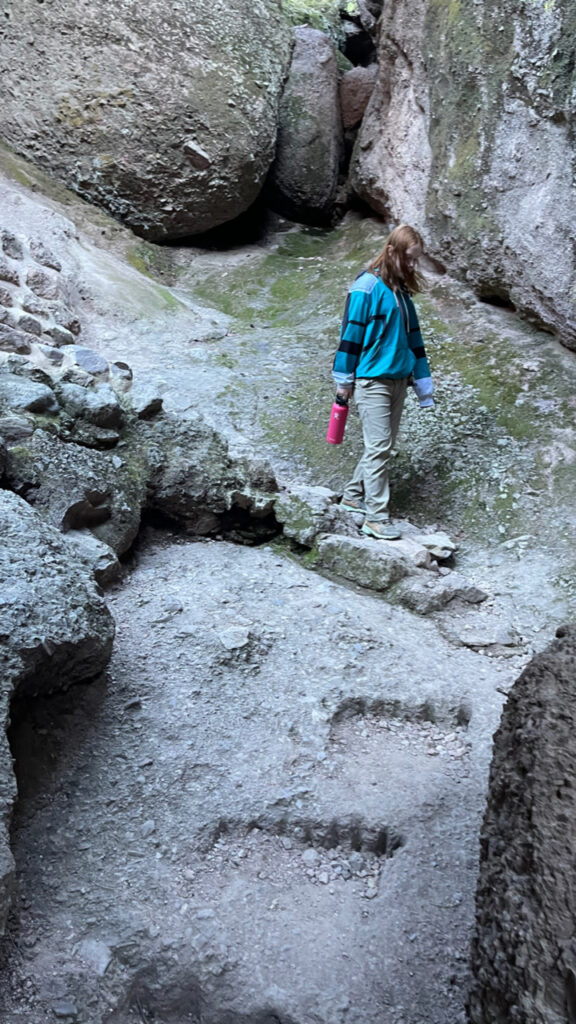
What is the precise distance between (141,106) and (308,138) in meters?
2.02

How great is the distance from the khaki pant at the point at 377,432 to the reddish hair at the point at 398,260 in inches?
23.4

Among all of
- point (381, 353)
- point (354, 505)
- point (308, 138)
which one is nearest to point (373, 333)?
point (381, 353)

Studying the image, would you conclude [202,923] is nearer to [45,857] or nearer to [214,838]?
[214,838]

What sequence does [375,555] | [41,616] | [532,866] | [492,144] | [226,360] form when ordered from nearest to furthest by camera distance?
1. [532,866]
2. [41,616]
3. [375,555]
4. [492,144]
5. [226,360]

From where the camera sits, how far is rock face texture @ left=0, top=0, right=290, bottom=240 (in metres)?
7.35

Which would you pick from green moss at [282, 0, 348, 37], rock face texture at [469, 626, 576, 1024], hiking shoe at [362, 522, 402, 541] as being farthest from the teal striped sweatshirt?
green moss at [282, 0, 348, 37]

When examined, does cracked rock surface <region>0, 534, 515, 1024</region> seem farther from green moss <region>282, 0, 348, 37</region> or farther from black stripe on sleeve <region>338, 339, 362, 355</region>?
green moss <region>282, 0, 348, 37</region>

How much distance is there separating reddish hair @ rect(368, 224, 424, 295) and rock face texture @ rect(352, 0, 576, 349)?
4.27ft

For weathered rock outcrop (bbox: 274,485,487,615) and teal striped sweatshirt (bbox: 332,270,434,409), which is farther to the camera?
teal striped sweatshirt (bbox: 332,270,434,409)

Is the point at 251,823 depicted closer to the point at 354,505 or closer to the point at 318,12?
the point at 354,505

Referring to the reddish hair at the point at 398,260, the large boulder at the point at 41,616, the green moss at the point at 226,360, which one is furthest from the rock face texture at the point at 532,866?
the green moss at the point at 226,360

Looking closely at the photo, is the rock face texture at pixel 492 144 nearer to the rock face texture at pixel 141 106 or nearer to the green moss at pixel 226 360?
the rock face texture at pixel 141 106

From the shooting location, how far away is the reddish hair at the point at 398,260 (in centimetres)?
445

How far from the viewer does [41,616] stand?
233cm
